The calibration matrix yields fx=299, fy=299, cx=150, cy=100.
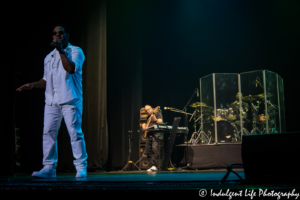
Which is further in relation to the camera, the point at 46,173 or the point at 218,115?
the point at 218,115

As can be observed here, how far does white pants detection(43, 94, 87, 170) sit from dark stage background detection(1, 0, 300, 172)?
8.72ft

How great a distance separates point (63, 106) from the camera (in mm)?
2914

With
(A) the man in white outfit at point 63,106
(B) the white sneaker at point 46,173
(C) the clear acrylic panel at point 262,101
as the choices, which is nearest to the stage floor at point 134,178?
(B) the white sneaker at point 46,173

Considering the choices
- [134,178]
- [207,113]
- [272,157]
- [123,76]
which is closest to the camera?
[272,157]

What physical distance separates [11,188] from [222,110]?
6106 millimetres

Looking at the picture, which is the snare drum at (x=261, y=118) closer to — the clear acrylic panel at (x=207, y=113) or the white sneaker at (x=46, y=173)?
the clear acrylic panel at (x=207, y=113)

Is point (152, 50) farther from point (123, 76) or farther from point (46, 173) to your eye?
point (46, 173)

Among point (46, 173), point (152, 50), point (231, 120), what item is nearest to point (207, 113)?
point (231, 120)

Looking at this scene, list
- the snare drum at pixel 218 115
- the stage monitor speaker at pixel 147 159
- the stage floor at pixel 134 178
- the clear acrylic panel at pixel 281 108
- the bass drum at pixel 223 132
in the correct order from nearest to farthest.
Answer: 1. the stage floor at pixel 134 178
2. the bass drum at pixel 223 132
3. the stage monitor speaker at pixel 147 159
4. the snare drum at pixel 218 115
5. the clear acrylic panel at pixel 281 108

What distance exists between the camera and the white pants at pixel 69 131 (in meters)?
2.83

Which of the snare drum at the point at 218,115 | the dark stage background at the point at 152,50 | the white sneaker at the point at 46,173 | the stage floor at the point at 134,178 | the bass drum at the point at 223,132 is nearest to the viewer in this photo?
the stage floor at the point at 134,178

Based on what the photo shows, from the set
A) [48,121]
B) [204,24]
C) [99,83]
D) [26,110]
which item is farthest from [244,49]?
[48,121]

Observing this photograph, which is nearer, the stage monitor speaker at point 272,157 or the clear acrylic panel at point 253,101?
the stage monitor speaker at point 272,157

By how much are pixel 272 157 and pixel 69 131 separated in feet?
6.09
